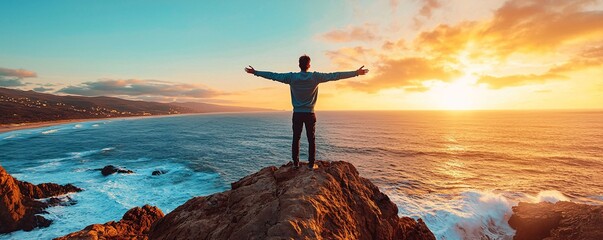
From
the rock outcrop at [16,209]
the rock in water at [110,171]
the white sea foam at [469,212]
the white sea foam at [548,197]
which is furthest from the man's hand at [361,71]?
the rock in water at [110,171]

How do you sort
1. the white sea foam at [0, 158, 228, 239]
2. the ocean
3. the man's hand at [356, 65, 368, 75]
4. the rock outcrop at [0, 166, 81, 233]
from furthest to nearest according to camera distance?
the ocean
the white sea foam at [0, 158, 228, 239]
the rock outcrop at [0, 166, 81, 233]
the man's hand at [356, 65, 368, 75]

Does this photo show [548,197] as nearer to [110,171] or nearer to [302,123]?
[302,123]

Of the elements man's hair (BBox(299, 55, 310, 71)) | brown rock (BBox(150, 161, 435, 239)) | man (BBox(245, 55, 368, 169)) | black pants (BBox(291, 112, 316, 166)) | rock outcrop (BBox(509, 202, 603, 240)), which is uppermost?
man's hair (BBox(299, 55, 310, 71))

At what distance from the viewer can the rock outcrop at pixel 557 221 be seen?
15680 mm

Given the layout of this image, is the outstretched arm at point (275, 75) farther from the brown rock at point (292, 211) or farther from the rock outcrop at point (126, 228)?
the rock outcrop at point (126, 228)

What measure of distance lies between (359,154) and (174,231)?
48403mm

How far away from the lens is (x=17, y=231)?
21.7 meters

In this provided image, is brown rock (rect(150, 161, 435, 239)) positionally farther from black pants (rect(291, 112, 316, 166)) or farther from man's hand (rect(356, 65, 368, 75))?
man's hand (rect(356, 65, 368, 75))

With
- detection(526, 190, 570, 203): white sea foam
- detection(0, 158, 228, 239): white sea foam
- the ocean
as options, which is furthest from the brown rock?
detection(526, 190, 570, 203): white sea foam

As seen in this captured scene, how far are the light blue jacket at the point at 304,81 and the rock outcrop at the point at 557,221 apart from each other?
17793 mm

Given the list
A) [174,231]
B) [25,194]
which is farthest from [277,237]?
[25,194]

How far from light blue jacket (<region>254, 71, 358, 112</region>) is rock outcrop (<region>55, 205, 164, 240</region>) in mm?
7229

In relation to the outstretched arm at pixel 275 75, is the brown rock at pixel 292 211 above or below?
below

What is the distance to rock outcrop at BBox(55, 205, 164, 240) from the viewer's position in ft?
31.6
